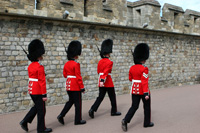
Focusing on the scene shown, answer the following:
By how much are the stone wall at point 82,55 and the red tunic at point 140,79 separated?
3382 mm

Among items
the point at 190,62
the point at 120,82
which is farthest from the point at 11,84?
the point at 190,62

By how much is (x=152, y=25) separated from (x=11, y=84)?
7.76 metres

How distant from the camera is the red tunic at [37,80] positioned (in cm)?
407

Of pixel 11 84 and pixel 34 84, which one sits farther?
pixel 11 84

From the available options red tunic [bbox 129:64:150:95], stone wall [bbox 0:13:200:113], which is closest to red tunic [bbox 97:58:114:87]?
red tunic [bbox 129:64:150:95]

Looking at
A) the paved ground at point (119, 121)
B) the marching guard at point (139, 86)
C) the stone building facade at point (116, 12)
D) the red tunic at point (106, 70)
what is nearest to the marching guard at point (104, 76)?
the red tunic at point (106, 70)

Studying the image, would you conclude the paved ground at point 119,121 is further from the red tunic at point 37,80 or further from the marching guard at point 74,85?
the red tunic at point 37,80

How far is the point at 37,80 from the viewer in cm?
412

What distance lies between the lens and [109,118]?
5332 millimetres

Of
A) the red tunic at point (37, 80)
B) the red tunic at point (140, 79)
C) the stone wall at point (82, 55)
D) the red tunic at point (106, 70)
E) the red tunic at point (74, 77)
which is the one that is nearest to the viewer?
the red tunic at point (37, 80)

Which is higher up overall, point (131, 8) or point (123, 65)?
point (131, 8)

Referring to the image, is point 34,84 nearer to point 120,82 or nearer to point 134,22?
point 120,82

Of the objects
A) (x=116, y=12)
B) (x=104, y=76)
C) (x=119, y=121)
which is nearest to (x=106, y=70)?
(x=104, y=76)

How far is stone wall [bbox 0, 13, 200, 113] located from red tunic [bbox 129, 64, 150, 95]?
3382 mm
